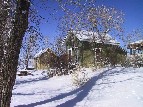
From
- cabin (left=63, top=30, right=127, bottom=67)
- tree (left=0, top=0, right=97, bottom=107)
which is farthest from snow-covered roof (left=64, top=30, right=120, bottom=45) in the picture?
tree (left=0, top=0, right=97, bottom=107)

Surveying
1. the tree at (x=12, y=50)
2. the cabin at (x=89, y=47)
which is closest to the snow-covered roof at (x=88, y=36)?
the cabin at (x=89, y=47)

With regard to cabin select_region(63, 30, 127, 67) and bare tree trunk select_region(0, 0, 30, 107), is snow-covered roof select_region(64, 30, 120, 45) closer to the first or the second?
cabin select_region(63, 30, 127, 67)

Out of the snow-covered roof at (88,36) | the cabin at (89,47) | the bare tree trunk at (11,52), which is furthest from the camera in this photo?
the snow-covered roof at (88,36)

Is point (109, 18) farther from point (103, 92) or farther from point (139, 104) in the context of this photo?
point (139, 104)

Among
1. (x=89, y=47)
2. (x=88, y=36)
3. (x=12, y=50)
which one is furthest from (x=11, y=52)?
(x=89, y=47)

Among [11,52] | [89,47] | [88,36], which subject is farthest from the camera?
[89,47]

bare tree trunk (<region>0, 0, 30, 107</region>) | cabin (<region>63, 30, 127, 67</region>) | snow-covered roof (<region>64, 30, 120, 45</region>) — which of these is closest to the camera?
bare tree trunk (<region>0, 0, 30, 107</region>)

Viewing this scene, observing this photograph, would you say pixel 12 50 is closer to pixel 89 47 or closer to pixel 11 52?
pixel 11 52

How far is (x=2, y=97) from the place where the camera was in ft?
24.6

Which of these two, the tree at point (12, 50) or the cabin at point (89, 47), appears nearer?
the tree at point (12, 50)

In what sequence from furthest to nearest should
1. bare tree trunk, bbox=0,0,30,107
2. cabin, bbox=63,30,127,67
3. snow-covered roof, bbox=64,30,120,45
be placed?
snow-covered roof, bbox=64,30,120,45 → cabin, bbox=63,30,127,67 → bare tree trunk, bbox=0,0,30,107

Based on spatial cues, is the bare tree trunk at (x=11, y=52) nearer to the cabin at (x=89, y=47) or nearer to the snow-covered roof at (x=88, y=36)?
the cabin at (x=89, y=47)

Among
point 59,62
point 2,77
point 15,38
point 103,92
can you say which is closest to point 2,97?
point 2,77

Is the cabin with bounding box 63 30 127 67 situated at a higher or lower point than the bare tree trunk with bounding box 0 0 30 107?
higher
